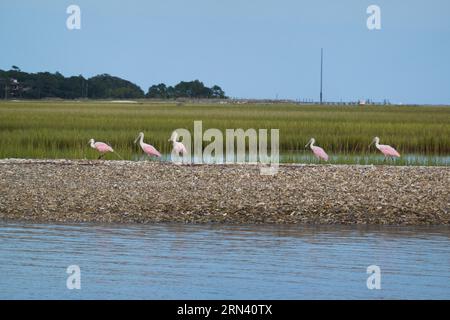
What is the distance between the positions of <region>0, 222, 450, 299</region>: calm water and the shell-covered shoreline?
2.30ft

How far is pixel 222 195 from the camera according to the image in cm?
1839

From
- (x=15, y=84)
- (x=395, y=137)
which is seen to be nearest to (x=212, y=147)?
(x=395, y=137)

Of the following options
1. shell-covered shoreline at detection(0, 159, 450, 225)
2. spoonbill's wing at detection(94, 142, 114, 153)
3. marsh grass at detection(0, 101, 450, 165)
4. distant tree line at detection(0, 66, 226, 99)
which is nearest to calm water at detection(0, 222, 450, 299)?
shell-covered shoreline at detection(0, 159, 450, 225)

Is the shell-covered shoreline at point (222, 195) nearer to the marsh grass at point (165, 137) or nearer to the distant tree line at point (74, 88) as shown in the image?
the marsh grass at point (165, 137)

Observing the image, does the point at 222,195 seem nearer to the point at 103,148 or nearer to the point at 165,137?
the point at 103,148

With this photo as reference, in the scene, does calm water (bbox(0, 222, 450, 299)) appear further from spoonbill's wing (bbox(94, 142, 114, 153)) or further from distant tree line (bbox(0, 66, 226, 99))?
distant tree line (bbox(0, 66, 226, 99))

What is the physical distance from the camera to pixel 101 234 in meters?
15.7

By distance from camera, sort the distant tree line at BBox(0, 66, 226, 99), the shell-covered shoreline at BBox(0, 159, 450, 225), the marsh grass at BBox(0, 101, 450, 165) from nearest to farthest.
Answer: the shell-covered shoreline at BBox(0, 159, 450, 225)
the marsh grass at BBox(0, 101, 450, 165)
the distant tree line at BBox(0, 66, 226, 99)

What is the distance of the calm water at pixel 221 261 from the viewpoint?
40.2 ft

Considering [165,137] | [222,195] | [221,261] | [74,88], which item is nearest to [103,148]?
[165,137]

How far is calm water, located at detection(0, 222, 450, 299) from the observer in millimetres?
12250

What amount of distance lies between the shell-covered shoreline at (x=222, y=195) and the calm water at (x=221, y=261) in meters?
0.70

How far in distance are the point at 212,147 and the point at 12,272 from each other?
17.2 metres
